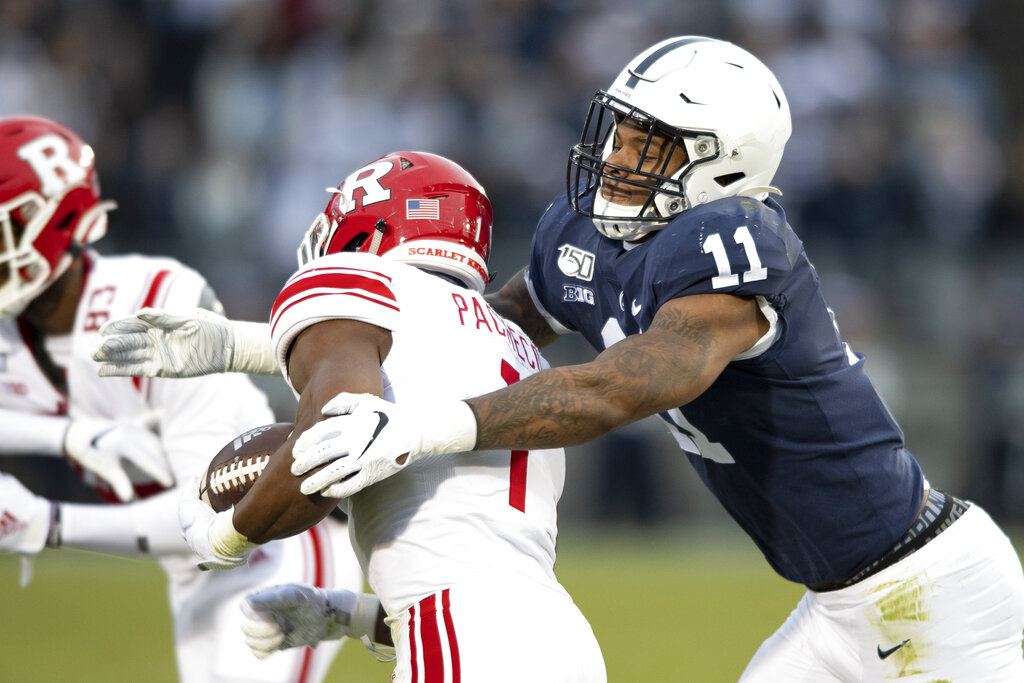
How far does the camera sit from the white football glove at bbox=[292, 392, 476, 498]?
2359mm

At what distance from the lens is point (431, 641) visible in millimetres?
2547

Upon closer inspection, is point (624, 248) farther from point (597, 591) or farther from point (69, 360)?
point (597, 591)

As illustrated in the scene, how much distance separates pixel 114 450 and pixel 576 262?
149 cm

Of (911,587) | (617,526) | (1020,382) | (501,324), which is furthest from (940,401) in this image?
(501,324)

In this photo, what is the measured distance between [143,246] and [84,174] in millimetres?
4946

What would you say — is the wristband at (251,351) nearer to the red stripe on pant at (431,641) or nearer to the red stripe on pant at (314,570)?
the red stripe on pant at (314,570)

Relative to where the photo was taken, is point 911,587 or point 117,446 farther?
point 117,446

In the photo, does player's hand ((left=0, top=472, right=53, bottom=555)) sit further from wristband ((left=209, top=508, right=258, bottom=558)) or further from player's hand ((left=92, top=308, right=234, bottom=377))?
wristband ((left=209, top=508, right=258, bottom=558))

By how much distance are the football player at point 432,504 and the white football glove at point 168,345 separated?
0.54 metres

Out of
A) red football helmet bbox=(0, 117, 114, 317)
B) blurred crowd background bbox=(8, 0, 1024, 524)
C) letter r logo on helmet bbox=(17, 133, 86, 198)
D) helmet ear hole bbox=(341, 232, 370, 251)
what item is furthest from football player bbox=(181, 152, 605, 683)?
blurred crowd background bbox=(8, 0, 1024, 524)

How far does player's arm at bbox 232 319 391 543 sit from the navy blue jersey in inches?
28.7

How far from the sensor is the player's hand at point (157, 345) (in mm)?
3223

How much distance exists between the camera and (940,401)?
29.6ft

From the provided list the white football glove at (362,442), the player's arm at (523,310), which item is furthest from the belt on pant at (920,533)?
the white football glove at (362,442)
